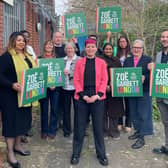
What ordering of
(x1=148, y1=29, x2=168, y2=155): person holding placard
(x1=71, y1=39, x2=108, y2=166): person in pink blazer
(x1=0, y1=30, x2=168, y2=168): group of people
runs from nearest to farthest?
(x1=0, y1=30, x2=168, y2=168): group of people, (x1=71, y1=39, x2=108, y2=166): person in pink blazer, (x1=148, y1=29, x2=168, y2=155): person holding placard

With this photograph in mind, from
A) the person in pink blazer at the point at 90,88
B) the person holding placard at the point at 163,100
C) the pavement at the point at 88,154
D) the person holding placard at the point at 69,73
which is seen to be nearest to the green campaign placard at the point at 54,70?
the person holding placard at the point at 69,73

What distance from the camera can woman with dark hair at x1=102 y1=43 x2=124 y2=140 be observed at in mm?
4979

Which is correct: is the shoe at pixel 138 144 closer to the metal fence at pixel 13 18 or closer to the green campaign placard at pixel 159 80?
the green campaign placard at pixel 159 80

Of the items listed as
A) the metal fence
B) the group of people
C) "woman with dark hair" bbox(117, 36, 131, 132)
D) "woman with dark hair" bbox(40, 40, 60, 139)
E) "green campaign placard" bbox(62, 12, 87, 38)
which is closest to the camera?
the group of people

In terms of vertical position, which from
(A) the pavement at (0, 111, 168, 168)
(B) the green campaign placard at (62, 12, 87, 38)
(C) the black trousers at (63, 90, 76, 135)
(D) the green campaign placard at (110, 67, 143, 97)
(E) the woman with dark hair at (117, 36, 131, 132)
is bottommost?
(A) the pavement at (0, 111, 168, 168)

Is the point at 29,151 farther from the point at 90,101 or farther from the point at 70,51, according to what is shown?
the point at 70,51

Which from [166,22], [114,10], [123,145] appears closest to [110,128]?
[123,145]

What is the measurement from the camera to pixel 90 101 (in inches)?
157

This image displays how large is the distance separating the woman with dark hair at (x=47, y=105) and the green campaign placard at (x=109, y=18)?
65.9 inches

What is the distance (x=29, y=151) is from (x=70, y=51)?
1843mm

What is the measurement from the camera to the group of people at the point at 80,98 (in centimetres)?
391

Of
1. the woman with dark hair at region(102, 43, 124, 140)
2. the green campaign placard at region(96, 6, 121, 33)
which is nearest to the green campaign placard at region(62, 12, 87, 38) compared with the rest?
the green campaign placard at region(96, 6, 121, 33)

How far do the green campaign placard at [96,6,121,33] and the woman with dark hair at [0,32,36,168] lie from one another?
2.49 meters

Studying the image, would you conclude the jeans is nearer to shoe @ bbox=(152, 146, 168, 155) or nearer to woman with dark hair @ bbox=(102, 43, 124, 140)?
woman with dark hair @ bbox=(102, 43, 124, 140)
